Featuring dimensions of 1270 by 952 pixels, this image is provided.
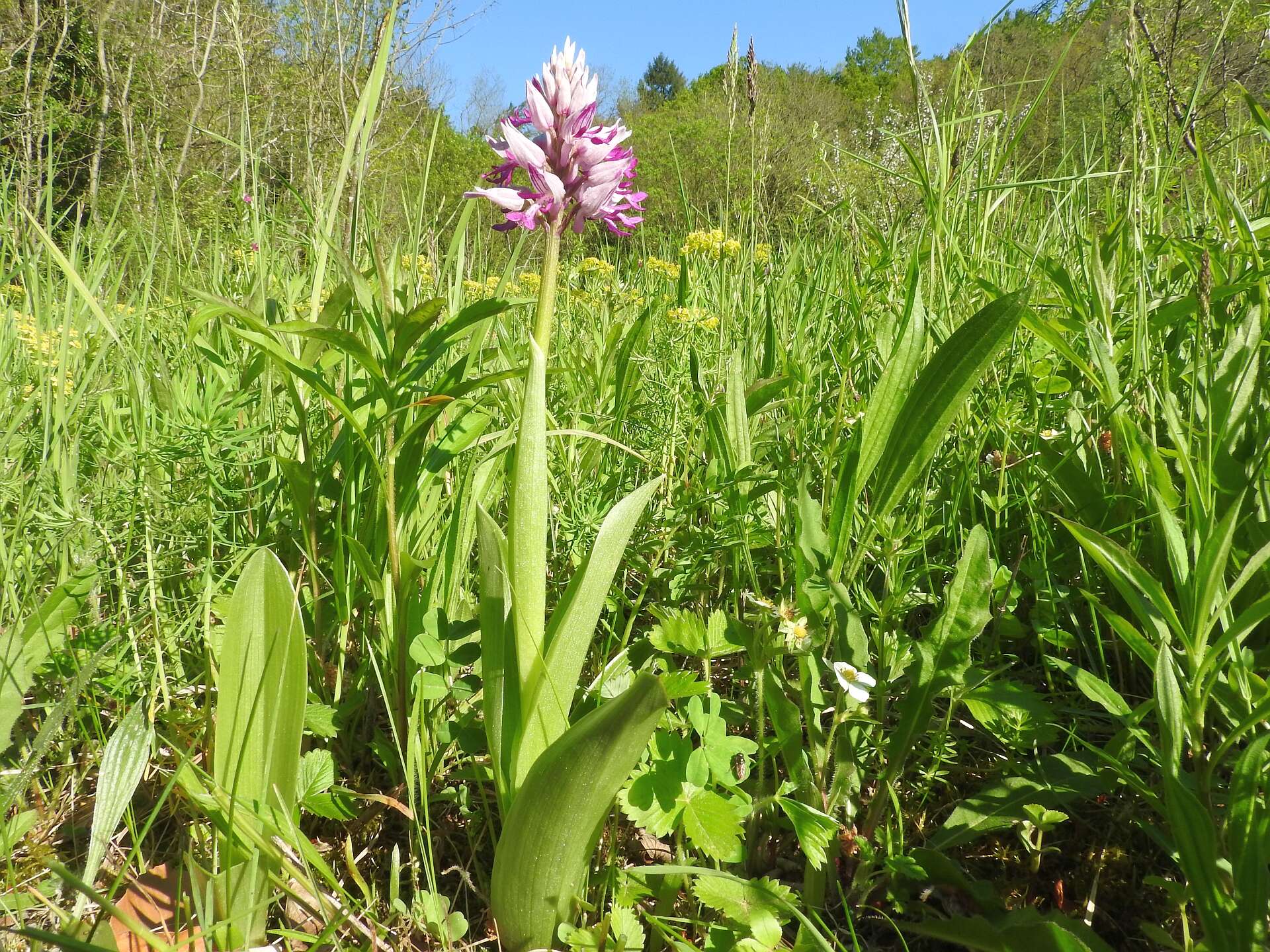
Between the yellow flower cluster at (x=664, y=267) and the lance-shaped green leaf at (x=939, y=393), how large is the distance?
5.84 feet

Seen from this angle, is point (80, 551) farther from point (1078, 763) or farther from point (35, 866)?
point (1078, 763)

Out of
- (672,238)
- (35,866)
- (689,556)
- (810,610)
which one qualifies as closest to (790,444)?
(689,556)

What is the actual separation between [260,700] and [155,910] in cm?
26

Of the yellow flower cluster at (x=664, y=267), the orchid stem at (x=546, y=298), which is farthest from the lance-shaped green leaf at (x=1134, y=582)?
the yellow flower cluster at (x=664, y=267)

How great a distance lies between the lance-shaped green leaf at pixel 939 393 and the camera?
37.5 inches

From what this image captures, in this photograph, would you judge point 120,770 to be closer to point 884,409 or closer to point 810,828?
point 810,828

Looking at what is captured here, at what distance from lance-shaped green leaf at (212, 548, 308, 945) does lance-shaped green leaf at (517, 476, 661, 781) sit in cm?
25

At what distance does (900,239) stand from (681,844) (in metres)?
2.06

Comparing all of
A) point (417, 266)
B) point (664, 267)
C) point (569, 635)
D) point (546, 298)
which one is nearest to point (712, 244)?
point (664, 267)

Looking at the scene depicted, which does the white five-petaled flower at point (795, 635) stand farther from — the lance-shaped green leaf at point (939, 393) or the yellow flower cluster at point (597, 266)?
the yellow flower cluster at point (597, 266)

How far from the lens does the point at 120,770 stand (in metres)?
0.82

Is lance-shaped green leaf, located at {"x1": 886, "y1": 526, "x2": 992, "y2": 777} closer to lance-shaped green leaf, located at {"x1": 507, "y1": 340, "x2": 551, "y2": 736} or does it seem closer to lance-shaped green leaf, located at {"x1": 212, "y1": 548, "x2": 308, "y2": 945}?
lance-shaped green leaf, located at {"x1": 507, "y1": 340, "x2": 551, "y2": 736}

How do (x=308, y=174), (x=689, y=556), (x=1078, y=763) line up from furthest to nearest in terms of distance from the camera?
(x=308, y=174) < (x=689, y=556) < (x=1078, y=763)

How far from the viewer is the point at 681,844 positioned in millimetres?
938
